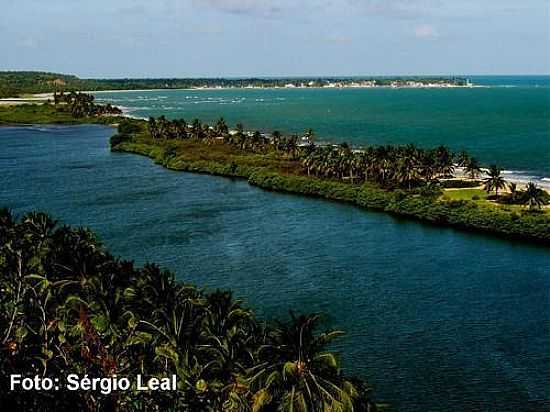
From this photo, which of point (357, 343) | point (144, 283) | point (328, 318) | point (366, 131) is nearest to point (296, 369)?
point (144, 283)

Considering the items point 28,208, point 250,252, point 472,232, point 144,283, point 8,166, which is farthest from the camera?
point 8,166

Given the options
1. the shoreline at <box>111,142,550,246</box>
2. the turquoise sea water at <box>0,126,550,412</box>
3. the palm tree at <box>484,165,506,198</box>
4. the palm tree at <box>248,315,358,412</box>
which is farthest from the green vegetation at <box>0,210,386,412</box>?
the palm tree at <box>484,165,506,198</box>

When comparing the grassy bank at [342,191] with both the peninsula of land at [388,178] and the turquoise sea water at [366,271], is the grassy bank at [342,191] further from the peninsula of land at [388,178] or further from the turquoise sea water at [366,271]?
the turquoise sea water at [366,271]

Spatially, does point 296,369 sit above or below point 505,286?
above

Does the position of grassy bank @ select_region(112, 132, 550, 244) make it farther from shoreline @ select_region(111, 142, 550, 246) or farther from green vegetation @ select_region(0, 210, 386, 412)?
green vegetation @ select_region(0, 210, 386, 412)

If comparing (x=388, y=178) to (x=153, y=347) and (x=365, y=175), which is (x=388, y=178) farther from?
(x=153, y=347)

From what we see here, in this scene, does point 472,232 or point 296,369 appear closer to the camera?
point 296,369

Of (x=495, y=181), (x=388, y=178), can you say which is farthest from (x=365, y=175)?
(x=495, y=181)

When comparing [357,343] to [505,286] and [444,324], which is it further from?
[505,286]
